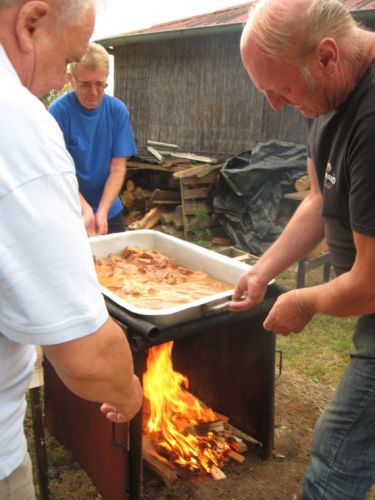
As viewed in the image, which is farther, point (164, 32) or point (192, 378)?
point (164, 32)

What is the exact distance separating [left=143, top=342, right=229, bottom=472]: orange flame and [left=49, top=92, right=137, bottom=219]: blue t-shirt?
5.10ft

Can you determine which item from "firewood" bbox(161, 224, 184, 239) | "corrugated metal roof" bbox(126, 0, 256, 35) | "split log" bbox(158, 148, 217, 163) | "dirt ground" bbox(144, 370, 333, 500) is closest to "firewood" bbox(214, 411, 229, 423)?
"dirt ground" bbox(144, 370, 333, 500)

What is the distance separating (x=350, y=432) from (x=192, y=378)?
1.70 m

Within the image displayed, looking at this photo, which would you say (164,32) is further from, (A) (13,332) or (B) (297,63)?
(A) (13,332)

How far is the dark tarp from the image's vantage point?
763 centimetres

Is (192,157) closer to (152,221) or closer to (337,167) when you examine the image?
(152,221)

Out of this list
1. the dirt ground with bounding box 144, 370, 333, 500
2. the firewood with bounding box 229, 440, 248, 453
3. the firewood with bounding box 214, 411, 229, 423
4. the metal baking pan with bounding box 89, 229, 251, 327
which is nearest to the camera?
the metal baking pan with bounding box 89, 229, 251, 327

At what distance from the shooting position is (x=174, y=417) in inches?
131

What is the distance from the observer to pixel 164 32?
9867 millimetres

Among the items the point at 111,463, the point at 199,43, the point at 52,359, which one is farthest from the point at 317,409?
the point at 199,43

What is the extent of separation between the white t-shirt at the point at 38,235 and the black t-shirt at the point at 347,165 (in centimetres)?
101

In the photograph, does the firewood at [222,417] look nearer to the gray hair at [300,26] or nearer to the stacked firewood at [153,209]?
the gray hair at [300,26]

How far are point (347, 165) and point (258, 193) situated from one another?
19.5ft

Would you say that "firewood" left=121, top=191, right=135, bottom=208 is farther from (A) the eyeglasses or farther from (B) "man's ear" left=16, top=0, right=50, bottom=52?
(B) "man's ear" left=16, top=0, right=50, bottom=52
